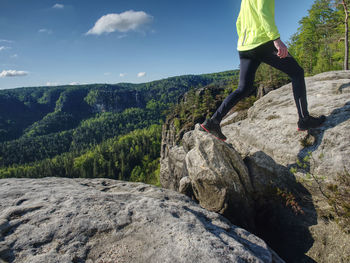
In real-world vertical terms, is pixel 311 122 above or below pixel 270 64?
below

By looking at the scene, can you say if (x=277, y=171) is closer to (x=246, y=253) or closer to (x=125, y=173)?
(x=246, y=253)

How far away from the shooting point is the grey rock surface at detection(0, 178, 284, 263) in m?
2.32

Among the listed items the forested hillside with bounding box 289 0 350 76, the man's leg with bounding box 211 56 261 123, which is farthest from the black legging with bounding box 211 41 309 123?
the forested hillside with bounding box 289 0 350 76

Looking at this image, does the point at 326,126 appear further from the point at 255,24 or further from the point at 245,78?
the point at 255,24

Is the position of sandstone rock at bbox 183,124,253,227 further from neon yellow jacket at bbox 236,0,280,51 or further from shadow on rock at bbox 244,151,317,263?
neon yellow jacket at bbox 236,0,280,51

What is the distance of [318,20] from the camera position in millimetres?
28547

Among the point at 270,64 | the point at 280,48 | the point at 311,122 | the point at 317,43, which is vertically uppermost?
the point at 317,43

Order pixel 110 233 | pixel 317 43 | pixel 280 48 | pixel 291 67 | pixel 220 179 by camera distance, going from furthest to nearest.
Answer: pixel 317 43 < pixel 220 179 < pixel 291 67 < pixel 280 48 < pixel 110 233

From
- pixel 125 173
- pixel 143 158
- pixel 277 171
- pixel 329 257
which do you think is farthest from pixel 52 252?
pixel 143 158

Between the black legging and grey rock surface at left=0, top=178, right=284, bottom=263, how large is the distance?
2.91m

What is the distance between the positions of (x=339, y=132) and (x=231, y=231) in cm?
332

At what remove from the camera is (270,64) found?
421 centimetres

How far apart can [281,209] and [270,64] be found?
358 centimetres

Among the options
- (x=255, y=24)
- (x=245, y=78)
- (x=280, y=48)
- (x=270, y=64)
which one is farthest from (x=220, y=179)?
(x=255, y=24)
